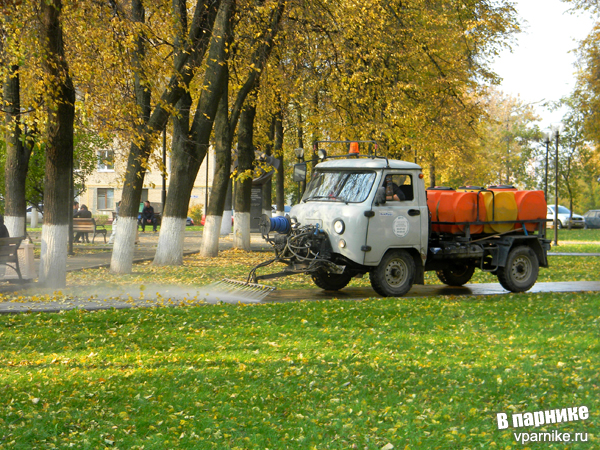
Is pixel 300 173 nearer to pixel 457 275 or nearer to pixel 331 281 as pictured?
pixel 331 281

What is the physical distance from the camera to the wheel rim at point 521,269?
1349 centimetres

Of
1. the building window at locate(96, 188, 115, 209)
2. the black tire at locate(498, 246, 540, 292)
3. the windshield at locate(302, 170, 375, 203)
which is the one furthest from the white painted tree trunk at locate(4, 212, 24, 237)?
the building window at locate(96, 188, 115, 209)

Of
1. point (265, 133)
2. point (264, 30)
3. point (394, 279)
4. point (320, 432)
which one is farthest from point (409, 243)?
point (265, 133)

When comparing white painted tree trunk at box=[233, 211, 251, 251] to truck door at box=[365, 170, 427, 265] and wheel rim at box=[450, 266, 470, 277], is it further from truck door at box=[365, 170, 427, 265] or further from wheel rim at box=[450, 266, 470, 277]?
Result: truck door at box=[365, 170, 427, 265]

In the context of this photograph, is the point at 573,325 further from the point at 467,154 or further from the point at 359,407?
the point at 467,154

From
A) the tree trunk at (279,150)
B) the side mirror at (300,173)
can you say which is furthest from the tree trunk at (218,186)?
the side mirror at (300,173)

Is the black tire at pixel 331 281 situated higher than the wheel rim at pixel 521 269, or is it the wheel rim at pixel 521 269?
the wheel rim at pixel 521 269

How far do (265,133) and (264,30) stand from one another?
1076 cm

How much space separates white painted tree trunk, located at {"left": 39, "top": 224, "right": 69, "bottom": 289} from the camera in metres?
13.2

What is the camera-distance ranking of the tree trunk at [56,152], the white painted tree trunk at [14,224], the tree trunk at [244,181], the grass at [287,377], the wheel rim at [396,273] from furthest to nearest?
1. the tree trunk at [244,181]
2. the white painted tree trunk at [14,224]
3. the tree trunk at [56,152]
4. the wheel rim at [396,273]
5. the grass at [287,377]

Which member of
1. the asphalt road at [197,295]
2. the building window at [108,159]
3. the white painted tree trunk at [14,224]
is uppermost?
the building window at [108,159]

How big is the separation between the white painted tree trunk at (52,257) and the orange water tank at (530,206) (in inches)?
342

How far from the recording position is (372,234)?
38.8ft

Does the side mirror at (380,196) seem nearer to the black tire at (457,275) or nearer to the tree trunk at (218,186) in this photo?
the black tire at (457,275)
